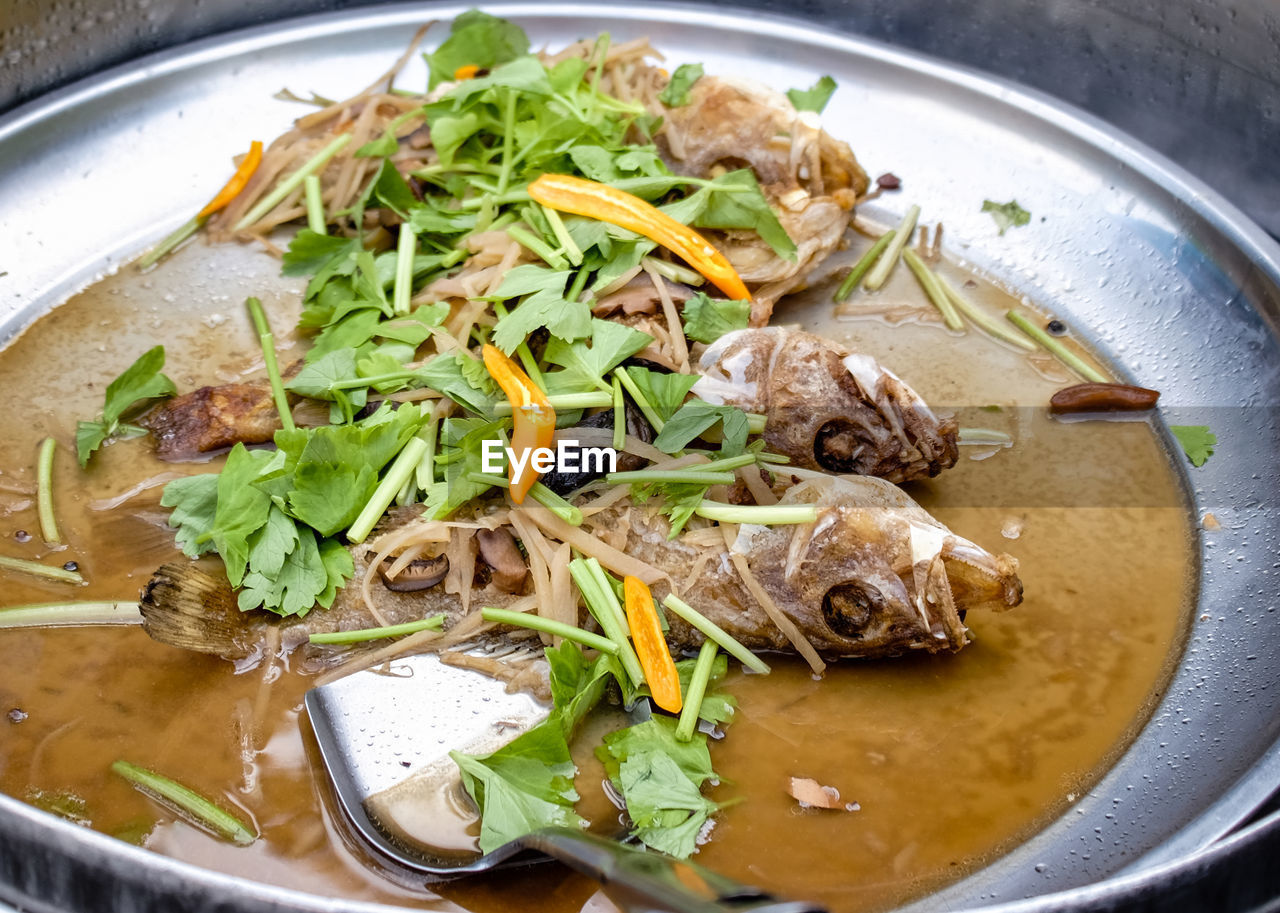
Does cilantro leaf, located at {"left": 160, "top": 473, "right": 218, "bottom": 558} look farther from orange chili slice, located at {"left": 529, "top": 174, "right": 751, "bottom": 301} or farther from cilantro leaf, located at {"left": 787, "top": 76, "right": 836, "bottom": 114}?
cilantro leaf, located at {"left": 787, "top": 76, "right": 836, "bottom": 114}

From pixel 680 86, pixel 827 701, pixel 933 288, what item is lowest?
pixel 827 701

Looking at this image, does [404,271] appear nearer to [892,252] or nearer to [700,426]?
[700,426]

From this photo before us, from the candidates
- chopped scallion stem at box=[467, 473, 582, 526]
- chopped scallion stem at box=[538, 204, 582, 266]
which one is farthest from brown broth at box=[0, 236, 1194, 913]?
chopped scallion stem at box=[538, 204, 582, 266]

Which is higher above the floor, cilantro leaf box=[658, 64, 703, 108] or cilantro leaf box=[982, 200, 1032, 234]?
cilantro leaf box=[658, 64, 703, 108]

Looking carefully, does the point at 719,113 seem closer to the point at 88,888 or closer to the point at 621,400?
the point at 621,400

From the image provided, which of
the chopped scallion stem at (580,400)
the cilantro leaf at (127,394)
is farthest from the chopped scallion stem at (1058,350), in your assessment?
the cilantro leaf at (127,394)

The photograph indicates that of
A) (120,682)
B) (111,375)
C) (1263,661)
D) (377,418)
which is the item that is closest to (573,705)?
(377,418)

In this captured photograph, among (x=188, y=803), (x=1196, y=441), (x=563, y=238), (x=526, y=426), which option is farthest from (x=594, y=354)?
(x=1196, y=441)
